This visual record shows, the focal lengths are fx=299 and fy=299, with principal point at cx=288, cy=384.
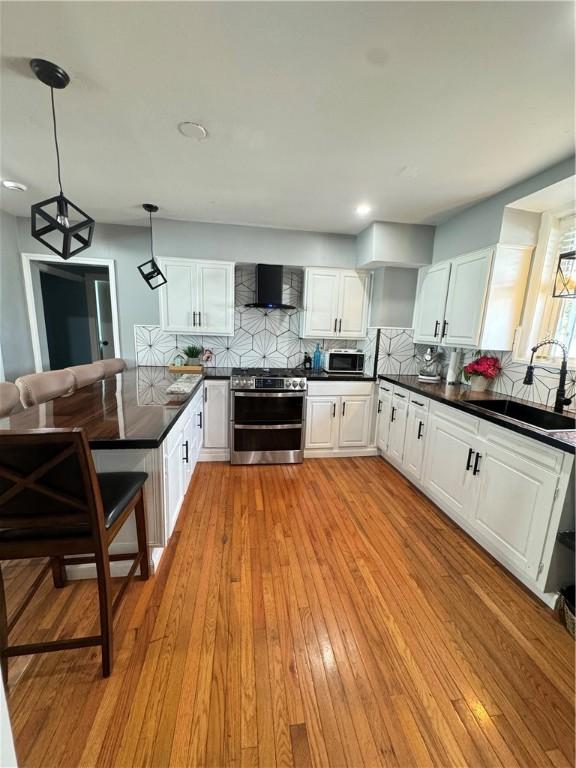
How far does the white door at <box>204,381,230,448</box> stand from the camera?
3.15 metres

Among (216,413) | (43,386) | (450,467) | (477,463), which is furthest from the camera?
(216,413)

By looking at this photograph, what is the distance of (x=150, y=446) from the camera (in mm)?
1439

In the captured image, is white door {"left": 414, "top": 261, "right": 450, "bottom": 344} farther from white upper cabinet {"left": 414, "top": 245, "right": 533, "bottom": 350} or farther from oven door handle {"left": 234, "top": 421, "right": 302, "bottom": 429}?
oven door handle {"left": 234, "top": 421, "right": 302, "bottom": 429}

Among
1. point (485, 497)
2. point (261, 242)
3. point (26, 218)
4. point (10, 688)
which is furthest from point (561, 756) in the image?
point (26, 218)

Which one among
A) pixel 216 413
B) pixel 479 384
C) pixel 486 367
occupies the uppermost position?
pixel 486 367

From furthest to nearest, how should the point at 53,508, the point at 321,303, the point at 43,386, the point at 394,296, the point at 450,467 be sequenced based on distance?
the point at 321,303 → the point at 394,296 → the point at 450,467 → the point at 43,386 → the point at 53,508

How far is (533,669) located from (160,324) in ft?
12.7

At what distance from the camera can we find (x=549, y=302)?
2375 mm

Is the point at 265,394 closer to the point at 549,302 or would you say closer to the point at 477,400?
the point at 477,400

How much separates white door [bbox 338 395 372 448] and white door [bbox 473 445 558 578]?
1470mm

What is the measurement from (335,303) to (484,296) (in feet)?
4.96

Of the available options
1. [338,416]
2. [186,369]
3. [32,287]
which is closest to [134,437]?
[186,369]

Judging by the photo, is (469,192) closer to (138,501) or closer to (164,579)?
(138,501)

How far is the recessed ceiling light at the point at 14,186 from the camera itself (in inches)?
95.5
